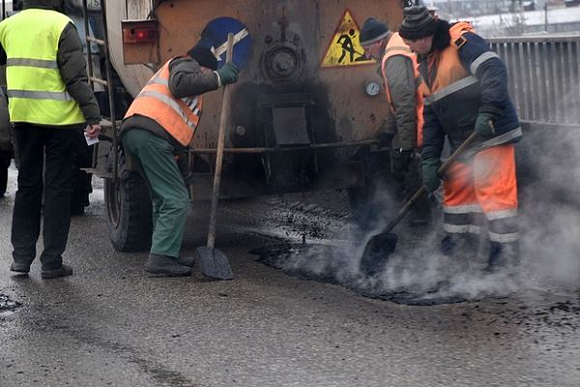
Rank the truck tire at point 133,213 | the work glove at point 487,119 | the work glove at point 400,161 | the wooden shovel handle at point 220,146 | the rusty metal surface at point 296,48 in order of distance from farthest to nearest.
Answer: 1. the truck tire at point 133,213
2. the work glove at point 400,161
3. the rusty metal surface at point 296,48
4. the wooden shovel handle at point 220,146
5. the work glove at point 487,119

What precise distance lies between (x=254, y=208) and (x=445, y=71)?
3.55m

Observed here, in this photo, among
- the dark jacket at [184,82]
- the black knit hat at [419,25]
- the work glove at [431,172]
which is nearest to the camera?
the black knit hat at [419,25]

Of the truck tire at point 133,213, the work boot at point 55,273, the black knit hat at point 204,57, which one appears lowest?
the work boot at point 55,273

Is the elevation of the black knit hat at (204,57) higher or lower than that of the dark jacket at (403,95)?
higher

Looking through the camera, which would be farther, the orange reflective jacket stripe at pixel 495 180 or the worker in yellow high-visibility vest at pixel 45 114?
the worker in yellow high-visibility vest at pixel 45 114

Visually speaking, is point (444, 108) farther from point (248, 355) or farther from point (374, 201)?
point (248, 355)

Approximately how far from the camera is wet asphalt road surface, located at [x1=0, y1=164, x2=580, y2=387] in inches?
183

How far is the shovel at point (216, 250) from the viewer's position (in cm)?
665

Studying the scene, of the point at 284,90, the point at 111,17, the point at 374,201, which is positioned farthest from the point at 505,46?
the point at 111,17

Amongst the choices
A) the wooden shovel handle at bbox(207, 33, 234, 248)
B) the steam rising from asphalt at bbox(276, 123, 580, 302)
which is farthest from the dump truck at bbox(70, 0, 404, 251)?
the steam rising from asphalt at bbox(276, 123, 580, 302)

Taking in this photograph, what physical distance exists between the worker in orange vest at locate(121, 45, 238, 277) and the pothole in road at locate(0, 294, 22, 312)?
2.94ft

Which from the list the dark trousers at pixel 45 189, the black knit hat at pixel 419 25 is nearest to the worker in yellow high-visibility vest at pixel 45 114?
the dark trousers at pixel 45 189

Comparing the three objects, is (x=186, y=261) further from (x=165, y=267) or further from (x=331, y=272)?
(x=331, y=272)

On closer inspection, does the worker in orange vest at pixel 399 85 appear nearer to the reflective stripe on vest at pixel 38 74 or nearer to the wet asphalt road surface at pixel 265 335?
the wet asphalt road surface at pixel 265 335
